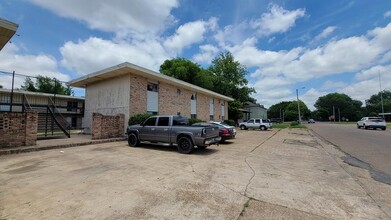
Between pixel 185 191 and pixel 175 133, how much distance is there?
544 cm

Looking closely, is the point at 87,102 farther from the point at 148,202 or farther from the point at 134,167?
the point at 148,202

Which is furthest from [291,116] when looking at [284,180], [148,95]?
[284,180]

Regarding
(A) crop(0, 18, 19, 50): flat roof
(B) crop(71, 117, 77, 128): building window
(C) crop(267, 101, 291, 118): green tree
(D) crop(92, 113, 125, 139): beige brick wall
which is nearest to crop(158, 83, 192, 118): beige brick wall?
(D) crop(92, 113, 125, 139): beige brick wall

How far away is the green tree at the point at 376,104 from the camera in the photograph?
88938 millimetres

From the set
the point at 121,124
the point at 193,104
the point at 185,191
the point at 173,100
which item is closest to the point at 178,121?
the point at 185,191

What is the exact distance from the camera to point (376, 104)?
96.5 meters

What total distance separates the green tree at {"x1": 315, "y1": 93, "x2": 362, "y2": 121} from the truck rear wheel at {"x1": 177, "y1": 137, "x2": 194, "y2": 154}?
112m

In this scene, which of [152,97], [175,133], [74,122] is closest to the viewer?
[175,133]

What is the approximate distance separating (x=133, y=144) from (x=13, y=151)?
5051 mm

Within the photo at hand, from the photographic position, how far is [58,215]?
355cm

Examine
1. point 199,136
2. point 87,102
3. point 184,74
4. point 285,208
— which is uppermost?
point 184,74

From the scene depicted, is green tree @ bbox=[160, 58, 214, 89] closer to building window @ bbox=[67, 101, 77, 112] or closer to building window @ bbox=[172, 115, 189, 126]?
building window @ bbox=[67, 101, 77, 112]

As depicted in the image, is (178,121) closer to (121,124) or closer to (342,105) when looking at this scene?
(121,124)

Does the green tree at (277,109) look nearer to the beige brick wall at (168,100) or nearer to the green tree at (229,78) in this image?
the green tree at (229,78)
